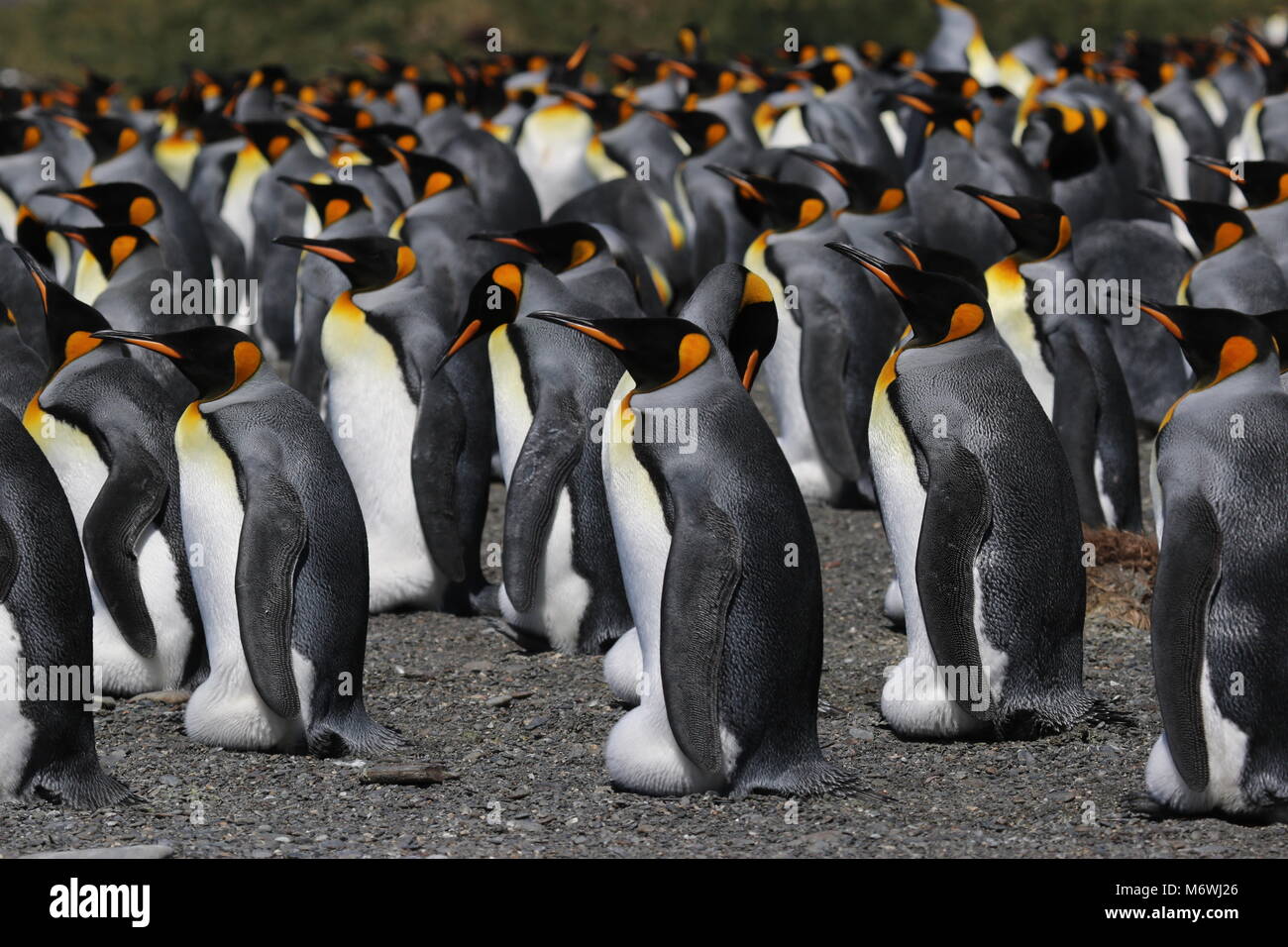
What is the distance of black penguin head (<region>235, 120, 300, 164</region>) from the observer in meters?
9.93

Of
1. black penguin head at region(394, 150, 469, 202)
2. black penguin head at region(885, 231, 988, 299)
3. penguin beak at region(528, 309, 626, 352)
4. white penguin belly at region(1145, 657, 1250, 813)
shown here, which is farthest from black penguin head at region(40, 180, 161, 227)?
white penguin belly at region(1145, 657, 1250, 813)

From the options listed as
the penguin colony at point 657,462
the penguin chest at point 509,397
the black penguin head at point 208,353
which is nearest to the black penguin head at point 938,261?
the penguin colony at point 657,462

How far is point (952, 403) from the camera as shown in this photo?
433cm

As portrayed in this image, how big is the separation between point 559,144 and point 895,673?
737 centimetres

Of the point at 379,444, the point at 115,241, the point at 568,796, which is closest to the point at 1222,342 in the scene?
the point at 568,796

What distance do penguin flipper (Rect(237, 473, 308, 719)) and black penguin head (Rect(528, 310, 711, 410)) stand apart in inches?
31.9

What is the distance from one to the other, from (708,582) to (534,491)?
4.52 ft

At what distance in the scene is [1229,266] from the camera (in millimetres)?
6301

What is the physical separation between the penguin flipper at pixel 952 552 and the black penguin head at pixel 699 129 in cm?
616

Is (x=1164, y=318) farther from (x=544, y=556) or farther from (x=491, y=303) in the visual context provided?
(x=491, y=303)

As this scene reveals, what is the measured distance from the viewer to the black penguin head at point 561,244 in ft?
19.2

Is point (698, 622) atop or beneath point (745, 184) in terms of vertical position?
beneath

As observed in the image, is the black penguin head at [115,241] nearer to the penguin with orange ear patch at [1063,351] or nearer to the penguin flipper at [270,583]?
the penguin flipper at [270,583]

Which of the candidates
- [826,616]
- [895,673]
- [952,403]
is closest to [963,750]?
[895,673]
